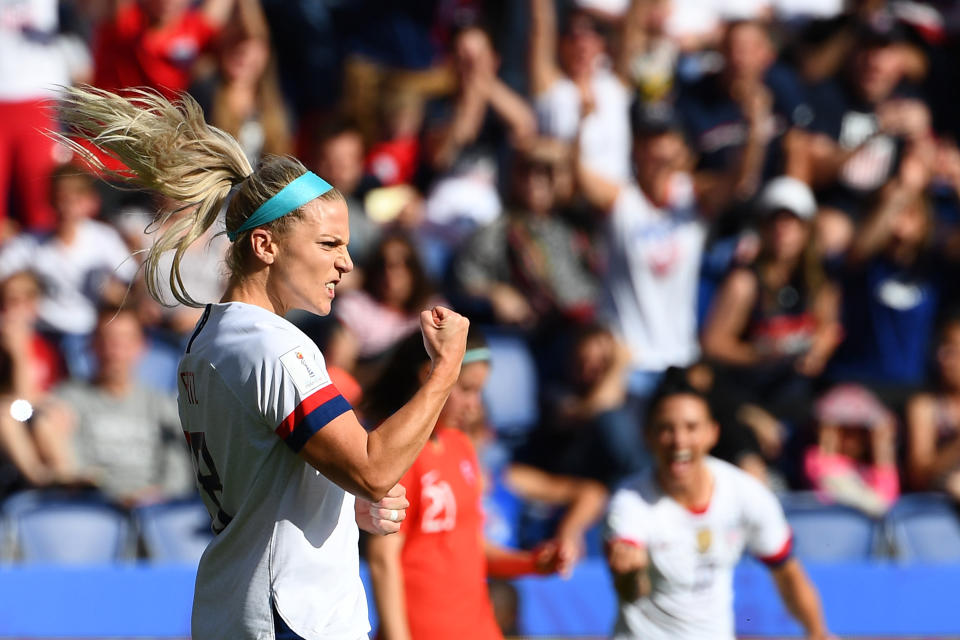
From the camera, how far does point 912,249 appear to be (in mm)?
8352

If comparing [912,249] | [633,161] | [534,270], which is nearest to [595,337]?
[534,270]

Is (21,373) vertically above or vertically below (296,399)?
above

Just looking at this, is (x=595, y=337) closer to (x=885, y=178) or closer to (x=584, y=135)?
(x=584, y=135)

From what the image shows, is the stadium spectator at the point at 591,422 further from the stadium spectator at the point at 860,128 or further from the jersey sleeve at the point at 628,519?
the jersey sleeve at the point at 628,519

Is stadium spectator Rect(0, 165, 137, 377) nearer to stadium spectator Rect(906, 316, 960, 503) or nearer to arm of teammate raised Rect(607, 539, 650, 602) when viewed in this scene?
arm of teammate raised Rect(607, 539, 650, 602)

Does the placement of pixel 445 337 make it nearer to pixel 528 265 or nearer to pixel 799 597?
pixel 799 597

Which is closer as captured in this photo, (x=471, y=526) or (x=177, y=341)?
(x=471, y=526)

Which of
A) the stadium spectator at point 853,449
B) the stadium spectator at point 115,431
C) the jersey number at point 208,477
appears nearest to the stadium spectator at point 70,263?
the stadium spectator at point 115,431

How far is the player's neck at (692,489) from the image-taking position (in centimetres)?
457

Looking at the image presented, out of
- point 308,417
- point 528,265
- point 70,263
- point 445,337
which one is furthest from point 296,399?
point 70,263

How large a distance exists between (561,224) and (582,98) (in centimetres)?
118

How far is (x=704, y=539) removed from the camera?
178 inches

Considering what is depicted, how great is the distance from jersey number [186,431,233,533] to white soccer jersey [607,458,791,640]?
1.87 metres

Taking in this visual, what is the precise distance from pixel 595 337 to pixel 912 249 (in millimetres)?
2328
